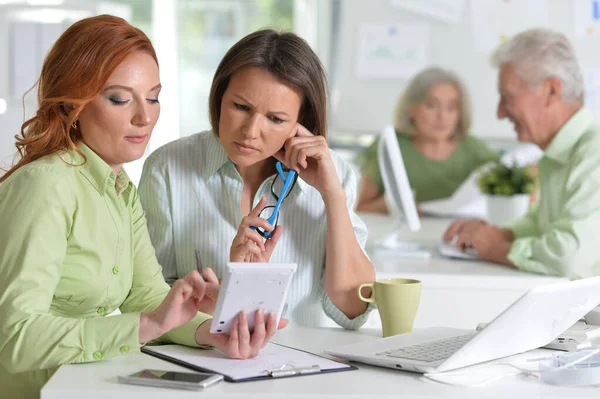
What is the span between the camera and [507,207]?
321 centimetres

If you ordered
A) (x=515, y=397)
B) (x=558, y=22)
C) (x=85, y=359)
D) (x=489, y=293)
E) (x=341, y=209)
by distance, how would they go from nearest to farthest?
1. (x=515, y=397)
2. (x=85, y=359)
3. (x=341, y=209)
4. (x=489, y=293)
5. (x=558, y=22)

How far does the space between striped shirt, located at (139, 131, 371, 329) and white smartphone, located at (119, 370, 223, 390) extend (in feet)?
1.92

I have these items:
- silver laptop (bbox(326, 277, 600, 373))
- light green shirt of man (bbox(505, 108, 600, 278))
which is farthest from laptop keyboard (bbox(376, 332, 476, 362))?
light green shirt of man (bbox(505, 108, 600, 278))

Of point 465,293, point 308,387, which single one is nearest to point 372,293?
point 308,387

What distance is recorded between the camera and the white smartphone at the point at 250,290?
4.03 feet

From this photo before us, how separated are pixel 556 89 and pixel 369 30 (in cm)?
192

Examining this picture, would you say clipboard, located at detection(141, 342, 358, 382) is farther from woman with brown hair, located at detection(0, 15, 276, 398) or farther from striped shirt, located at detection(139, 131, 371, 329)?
striped shirt, located at detection(139, 131, 371, 329)

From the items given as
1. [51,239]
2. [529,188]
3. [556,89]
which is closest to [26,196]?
[51,239]

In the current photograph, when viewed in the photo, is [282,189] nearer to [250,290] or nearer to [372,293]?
[372,293]

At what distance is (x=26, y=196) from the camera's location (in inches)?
51.8

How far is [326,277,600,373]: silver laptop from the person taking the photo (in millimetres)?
1260

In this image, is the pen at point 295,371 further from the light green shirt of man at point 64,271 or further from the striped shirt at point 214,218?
the striped shirt at point 214,218

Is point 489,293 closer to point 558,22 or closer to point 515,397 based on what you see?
point 515,397

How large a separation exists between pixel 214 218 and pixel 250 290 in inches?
22.1
